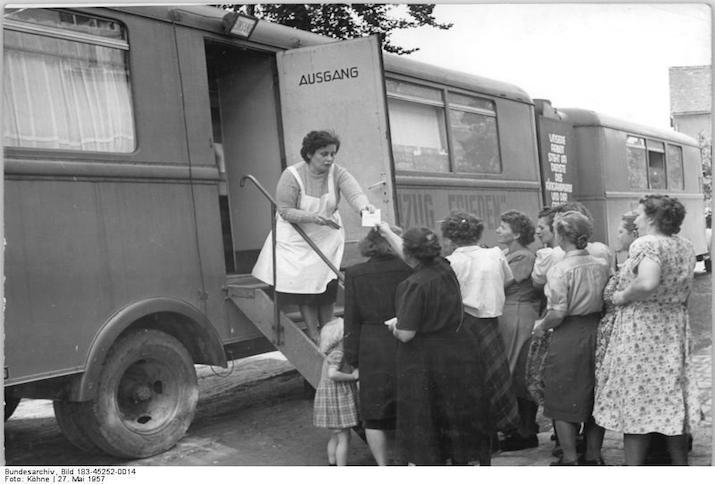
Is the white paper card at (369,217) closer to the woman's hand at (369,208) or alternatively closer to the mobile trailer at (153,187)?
the woman's hand at (369,208)

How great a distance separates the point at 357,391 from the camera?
425 centimetres

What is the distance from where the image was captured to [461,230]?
4.41 meters

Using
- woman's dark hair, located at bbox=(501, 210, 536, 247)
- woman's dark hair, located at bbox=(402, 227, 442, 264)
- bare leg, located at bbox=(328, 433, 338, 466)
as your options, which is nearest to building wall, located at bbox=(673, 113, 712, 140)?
woman's dark hair, located at bbox=(501, 210, 536, 247)

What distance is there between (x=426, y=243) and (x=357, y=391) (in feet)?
3.19

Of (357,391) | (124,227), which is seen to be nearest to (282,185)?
(124,227)

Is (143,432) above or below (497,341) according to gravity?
below

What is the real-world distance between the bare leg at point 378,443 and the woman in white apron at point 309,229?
0.89m

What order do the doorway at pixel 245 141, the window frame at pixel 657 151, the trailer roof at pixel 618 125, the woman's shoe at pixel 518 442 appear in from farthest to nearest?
the window frame at pixel 657 151
the trailer roof at pixel 618 125
the doorway at pixel 245 141
the woman's shoe at pixel 518 442

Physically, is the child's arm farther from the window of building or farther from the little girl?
the window of building

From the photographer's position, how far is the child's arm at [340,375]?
417 cm

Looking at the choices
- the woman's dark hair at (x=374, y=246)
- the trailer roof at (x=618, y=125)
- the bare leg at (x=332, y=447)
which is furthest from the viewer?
the trailer roof at (x=618, y=125)

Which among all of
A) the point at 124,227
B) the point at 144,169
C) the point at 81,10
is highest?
the point at 81,10

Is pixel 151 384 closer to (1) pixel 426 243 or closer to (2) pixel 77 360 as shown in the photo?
(2) pixel 77 360

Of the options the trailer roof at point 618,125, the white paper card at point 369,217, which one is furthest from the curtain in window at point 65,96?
the trailer roof at point 618,125
